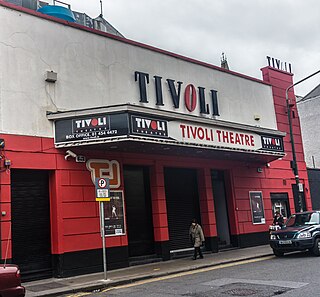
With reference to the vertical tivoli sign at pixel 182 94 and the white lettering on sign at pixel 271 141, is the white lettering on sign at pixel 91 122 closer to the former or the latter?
the vertical tivoli sign at pixel 182 94

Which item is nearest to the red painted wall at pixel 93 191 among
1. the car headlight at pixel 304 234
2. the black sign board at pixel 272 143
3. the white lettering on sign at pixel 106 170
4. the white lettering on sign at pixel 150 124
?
the white lettering on sign at pixel 106 170

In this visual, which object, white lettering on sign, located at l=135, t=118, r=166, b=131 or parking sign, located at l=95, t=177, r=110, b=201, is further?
white lettering on sign, located at l=135, t=118, r=166, b=131

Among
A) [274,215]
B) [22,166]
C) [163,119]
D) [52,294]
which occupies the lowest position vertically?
[52,294]

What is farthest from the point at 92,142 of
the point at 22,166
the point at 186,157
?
the point at 186,157

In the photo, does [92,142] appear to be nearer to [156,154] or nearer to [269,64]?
[156,154]

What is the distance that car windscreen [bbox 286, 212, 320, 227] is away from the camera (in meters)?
16.6

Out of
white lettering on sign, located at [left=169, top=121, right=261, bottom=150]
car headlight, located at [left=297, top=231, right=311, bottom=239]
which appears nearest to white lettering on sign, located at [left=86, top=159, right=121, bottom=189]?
white lettering on sign, located at [left=169, top=121, right=261, bottom=150]

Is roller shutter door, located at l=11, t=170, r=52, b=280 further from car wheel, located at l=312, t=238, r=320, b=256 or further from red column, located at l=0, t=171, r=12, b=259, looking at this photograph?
car wheel, located at l=312, t=238, r=320, b=256

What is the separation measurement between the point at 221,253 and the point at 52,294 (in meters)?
9.38

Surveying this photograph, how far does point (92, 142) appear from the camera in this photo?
46.2ft

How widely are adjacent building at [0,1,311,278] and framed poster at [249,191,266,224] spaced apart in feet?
0.32

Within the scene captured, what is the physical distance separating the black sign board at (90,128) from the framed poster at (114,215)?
2707 millimetres

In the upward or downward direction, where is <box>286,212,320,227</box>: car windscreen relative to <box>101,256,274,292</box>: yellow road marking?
upward

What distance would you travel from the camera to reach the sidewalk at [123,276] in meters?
11.8
